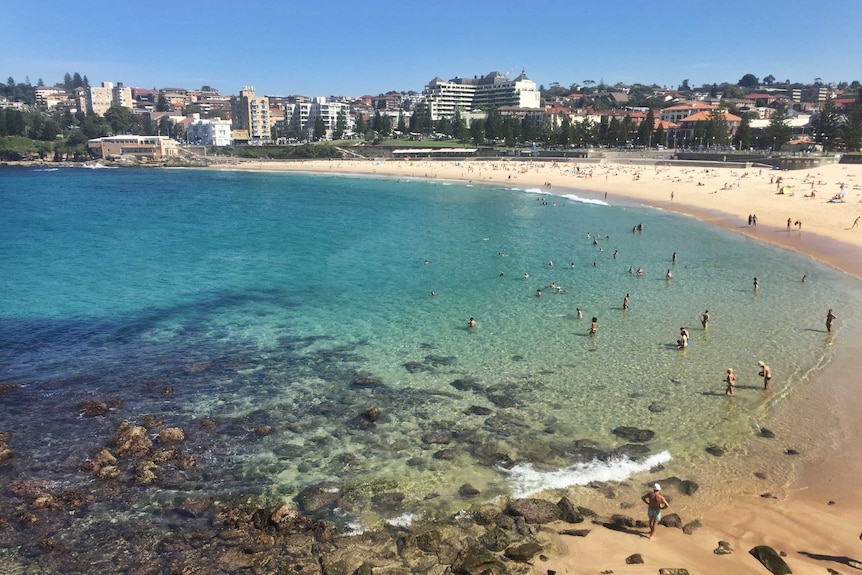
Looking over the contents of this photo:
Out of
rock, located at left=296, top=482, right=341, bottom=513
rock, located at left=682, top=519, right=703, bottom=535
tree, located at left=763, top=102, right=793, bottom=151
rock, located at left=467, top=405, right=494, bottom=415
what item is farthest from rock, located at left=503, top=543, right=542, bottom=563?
tree, located at left=763, top=102, right=793, bottom=151

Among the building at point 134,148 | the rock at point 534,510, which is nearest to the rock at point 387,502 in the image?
the rock at point 534,510

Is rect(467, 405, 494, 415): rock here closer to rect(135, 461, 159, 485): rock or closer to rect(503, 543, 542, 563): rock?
rect(503, 543, 542, 563): rock

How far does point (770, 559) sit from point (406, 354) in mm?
14336

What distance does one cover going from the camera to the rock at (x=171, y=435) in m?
16.1

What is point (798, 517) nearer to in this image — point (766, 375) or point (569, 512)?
point (569, 512)

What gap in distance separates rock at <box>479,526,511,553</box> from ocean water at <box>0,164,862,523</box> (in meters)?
1.44

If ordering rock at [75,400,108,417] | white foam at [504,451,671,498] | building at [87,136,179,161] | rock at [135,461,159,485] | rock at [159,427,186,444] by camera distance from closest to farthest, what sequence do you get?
white foam at [504,451,671,498] < rock at [135,461,159,485] < rock at [159,427,186,444] < rock at [75,400,108,417] < building at [87,136,179,161]

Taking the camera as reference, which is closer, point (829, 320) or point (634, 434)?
point (634, 434)

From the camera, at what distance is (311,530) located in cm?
1241

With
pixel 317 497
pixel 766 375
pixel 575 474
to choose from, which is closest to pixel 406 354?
pixel 317 497

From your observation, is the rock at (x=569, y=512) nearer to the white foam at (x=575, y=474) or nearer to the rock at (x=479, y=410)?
Answer: the white foam at (x=575, y=474)

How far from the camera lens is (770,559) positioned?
10.9 m

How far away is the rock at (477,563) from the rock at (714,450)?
24.9 ft

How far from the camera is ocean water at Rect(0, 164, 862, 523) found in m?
15.1
